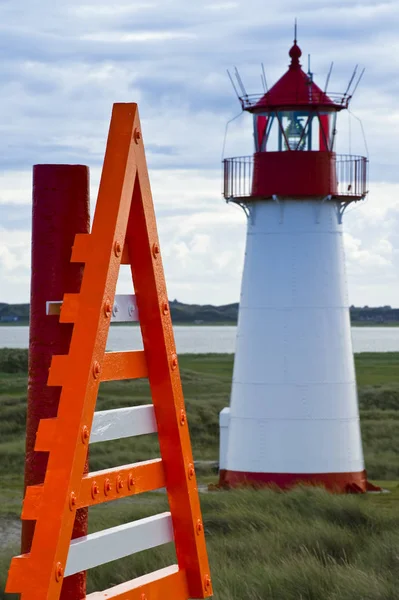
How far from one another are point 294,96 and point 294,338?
3477mm

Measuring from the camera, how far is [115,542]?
443cm

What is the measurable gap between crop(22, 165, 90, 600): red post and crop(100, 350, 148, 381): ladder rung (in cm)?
24

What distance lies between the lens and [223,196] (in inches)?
669

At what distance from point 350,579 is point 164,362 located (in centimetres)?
385

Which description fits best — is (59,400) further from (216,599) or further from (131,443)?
(131,443)

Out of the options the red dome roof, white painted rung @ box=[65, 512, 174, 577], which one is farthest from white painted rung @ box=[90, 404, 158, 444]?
the red dome roof

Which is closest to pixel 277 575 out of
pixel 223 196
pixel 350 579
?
pixel 350 579

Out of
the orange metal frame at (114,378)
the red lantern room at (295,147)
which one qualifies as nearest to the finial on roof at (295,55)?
the red lantern room at (295,147)

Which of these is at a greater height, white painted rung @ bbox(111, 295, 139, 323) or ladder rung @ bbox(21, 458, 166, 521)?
white painted rung @ bbox(111, 295, 139, 323)

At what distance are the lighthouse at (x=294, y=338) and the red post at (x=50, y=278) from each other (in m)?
11.6

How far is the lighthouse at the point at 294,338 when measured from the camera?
16047 millimetres

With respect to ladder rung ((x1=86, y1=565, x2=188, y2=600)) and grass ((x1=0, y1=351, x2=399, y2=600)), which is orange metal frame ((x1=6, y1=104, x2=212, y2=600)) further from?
grass ((x1=0, y1=351, x2=399, y2=600))

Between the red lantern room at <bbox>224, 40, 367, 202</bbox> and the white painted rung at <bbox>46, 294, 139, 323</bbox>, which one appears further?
the red lantern room at <bbox>224, 40, 367, 202</bbox>

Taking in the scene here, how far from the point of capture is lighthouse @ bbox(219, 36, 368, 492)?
16047 millimetres
